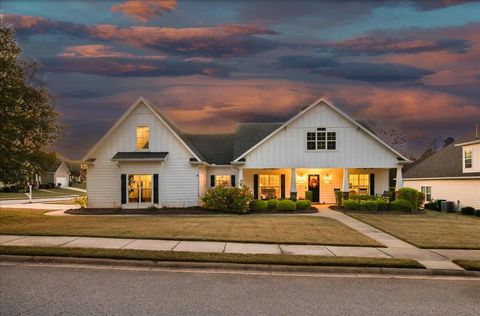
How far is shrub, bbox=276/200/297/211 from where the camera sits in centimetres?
2589

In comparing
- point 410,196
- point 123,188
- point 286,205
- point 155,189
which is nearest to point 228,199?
point 286,205

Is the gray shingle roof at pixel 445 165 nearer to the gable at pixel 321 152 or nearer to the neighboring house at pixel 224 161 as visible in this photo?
the neighboring house at pixel 224 161

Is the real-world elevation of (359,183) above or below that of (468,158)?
below

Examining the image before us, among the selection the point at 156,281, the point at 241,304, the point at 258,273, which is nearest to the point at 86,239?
the point at 156,281

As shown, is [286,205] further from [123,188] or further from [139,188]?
[123,188]

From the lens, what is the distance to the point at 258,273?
9.61 metres

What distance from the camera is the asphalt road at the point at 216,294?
271 inches

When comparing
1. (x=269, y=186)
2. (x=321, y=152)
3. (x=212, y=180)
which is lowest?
(x=269, y=186)

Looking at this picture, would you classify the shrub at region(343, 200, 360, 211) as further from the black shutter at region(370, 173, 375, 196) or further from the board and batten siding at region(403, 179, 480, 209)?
the board and batten siding at region(403, 179, 480, 209)

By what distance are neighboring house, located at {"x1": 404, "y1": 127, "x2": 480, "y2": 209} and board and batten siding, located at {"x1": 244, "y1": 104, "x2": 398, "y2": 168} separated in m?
6.85

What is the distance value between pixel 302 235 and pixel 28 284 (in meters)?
9.51

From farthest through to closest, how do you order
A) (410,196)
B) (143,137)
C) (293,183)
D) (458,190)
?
(458,190), (293,183), (143,137), (410,196)

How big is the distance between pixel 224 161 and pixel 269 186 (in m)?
4.17

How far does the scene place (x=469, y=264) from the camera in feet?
33.7
